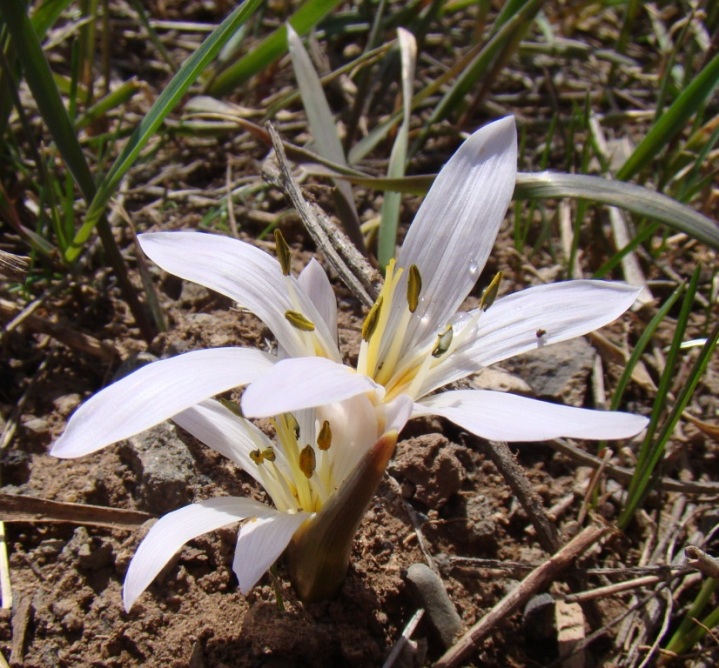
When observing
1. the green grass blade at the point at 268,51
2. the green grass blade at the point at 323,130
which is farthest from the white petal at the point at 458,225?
the green grass blade at the point at 268,51

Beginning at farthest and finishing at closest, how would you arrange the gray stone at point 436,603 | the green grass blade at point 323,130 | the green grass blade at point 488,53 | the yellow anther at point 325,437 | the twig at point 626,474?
the green grass blade at point 488,53 < the green grass blade at point 323,130 < the twig at point 626,474 < the gray stone at point 436,603 < the yellow anther at point 325,437

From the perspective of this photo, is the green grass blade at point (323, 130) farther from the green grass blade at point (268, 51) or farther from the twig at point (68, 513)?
the twig at point (68, 513)

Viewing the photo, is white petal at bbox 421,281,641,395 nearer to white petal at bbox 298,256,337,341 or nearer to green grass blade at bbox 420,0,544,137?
white petal at bbox 298,256,337,341

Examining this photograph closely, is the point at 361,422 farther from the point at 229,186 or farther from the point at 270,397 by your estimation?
the point at 229,186

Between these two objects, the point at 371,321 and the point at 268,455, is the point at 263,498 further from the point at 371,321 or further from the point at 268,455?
the point at 371,321

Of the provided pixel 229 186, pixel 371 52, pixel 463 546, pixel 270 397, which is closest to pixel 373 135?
pixel 371 52

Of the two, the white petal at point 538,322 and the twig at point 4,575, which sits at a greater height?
the white petal at point 538,322

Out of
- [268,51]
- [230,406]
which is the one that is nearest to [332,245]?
[230,406]
